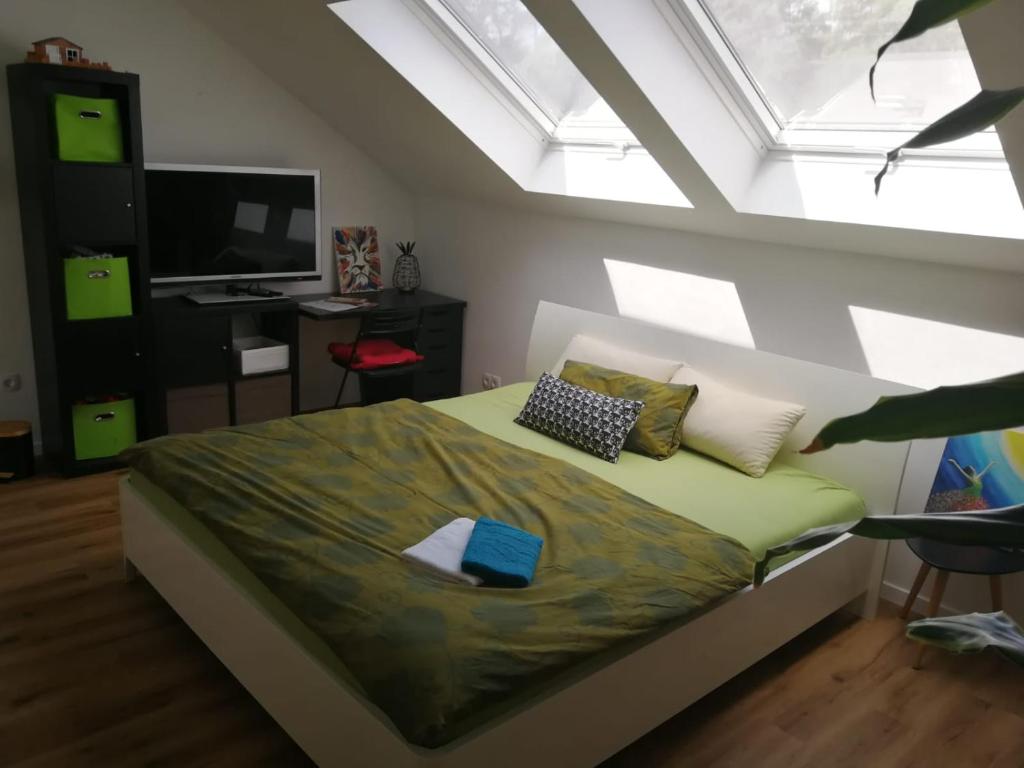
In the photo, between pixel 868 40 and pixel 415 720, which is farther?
pixel 868 40

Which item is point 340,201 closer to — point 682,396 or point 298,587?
point 682,396

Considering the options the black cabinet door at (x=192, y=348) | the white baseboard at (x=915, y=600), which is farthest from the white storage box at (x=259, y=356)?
the white baseboard at (x=915, y=600)

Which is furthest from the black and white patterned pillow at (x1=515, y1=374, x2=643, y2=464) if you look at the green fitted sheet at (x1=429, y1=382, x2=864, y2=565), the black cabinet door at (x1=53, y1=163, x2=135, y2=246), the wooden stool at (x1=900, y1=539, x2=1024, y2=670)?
the black cabinet door at (x1=53, y1=163, x2=135, y2=246)

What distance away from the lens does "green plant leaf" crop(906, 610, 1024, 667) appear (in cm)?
71

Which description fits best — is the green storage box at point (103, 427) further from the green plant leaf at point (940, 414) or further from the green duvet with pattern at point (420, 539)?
the green plant leaf at point (940, 414)

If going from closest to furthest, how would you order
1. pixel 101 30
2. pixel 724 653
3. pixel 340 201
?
1. pixel 724 653
2. pixel 101 30
3. pixel 340 201

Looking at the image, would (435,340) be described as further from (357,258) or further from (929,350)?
(929,350)

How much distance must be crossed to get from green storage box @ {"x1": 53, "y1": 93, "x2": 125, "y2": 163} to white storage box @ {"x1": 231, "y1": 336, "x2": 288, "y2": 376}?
1.09m

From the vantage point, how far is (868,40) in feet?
9.38

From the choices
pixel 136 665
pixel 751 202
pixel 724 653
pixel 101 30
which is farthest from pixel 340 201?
pixel 724 653

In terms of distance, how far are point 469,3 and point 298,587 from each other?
107 inches

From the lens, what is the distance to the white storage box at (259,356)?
4.36 metres

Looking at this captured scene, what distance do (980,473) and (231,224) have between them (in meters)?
3.58

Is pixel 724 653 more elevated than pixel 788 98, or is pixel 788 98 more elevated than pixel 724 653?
pixel 788 98
